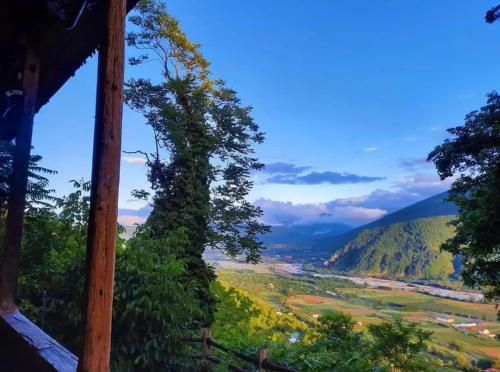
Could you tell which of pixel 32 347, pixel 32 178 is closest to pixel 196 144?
pixel 32 178

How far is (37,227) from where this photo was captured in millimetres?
7207

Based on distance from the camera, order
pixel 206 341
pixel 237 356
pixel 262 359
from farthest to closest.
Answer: pixel 206 341
pixel 237 356
pixel 262 359

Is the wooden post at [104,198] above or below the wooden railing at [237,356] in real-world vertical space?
above

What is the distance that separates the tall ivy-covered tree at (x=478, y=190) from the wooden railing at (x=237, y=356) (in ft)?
18.4

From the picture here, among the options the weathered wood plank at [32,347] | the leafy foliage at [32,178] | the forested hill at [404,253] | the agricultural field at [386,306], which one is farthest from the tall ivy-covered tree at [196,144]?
the forested hill at [404,253]

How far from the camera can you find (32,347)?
93.6 inches

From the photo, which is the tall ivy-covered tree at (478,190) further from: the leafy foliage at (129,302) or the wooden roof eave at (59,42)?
the wooden roof eave at (59,42)

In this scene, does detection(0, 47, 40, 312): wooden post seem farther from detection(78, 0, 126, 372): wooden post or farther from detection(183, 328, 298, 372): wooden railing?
detection(183, 328, 298, 372): wooden railing

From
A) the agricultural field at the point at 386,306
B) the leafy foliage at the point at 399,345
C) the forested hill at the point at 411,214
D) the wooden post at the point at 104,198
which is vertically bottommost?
the agricultural field at the point at 386,306

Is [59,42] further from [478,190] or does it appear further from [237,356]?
[478,190]

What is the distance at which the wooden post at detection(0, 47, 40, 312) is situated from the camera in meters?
3.20

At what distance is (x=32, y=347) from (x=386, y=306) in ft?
227

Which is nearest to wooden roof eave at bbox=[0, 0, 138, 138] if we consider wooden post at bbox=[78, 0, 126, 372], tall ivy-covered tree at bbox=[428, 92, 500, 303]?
wooden post at bbox=[78, 0, 126, 372]

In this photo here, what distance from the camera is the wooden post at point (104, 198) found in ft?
5.97
